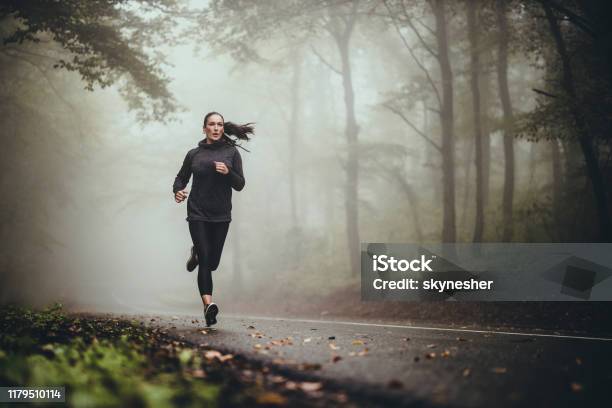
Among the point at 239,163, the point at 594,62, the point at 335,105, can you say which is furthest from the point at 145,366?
the point at 335,105

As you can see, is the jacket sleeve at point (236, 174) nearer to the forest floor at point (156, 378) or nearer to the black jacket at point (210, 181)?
the black jacket at point (210, 181)

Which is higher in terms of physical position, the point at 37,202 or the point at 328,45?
the point at 328,45

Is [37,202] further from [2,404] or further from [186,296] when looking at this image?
[2,404]

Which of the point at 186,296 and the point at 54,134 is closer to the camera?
the point at 54,134

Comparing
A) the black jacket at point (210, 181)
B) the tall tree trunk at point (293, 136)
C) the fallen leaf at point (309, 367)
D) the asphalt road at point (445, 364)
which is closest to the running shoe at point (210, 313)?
the asphalt road at point (445, 364)

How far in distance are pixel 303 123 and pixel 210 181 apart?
27.6 m

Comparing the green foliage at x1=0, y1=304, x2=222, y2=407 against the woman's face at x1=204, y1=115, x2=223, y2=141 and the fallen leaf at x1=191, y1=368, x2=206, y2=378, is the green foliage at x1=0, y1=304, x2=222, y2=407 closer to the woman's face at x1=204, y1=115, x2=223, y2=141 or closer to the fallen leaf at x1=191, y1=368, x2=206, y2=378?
the fallen leaf at x1=191, y1=368, x2=206, y2=378

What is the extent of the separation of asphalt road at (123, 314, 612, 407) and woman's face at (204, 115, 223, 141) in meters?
2.58

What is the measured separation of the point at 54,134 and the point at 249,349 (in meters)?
19.0

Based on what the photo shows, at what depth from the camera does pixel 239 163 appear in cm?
599

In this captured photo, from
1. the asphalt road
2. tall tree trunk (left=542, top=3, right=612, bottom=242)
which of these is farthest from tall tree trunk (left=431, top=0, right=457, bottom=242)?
the asphalt road

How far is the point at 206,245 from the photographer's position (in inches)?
225

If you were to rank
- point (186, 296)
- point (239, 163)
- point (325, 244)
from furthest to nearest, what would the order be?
point (186, 296), point (325, 244), point (239, 163)

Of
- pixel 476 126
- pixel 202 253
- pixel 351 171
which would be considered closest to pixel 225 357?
pixel 202 253
